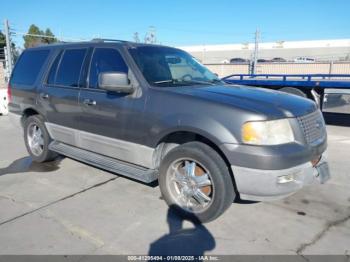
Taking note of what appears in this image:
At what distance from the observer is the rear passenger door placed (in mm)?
4746

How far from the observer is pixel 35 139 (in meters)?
5.82

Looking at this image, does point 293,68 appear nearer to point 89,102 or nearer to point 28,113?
point 28,113

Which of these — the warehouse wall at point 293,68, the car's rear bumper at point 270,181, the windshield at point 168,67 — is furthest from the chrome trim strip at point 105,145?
the warehouse wall at point 293,68

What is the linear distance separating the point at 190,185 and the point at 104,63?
2.00m

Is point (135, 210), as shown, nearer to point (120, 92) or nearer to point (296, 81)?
point (120, 92)

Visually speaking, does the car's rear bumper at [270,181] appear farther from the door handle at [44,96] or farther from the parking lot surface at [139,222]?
the door handle at [44,96]

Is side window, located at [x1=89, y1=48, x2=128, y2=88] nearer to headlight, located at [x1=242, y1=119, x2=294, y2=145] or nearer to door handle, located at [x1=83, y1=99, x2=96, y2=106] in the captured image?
door handle, located at [x1=83, y1=99, x2=96, y2=106]

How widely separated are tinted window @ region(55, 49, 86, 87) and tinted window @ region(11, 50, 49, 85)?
61cm

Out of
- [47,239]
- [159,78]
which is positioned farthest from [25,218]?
[159,78]

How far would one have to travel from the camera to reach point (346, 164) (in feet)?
Result: 18.7

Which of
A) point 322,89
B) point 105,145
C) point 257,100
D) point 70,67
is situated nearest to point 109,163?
point 105,145

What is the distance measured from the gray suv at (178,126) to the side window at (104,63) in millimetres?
15

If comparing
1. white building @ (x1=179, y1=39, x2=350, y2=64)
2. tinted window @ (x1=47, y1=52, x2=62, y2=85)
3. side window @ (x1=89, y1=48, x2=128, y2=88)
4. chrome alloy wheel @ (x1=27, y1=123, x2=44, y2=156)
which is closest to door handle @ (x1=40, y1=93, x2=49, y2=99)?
tinted window @ (x1=47, y1=52, x2=62, y2=85)

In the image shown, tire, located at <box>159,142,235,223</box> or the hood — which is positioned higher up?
the hood
